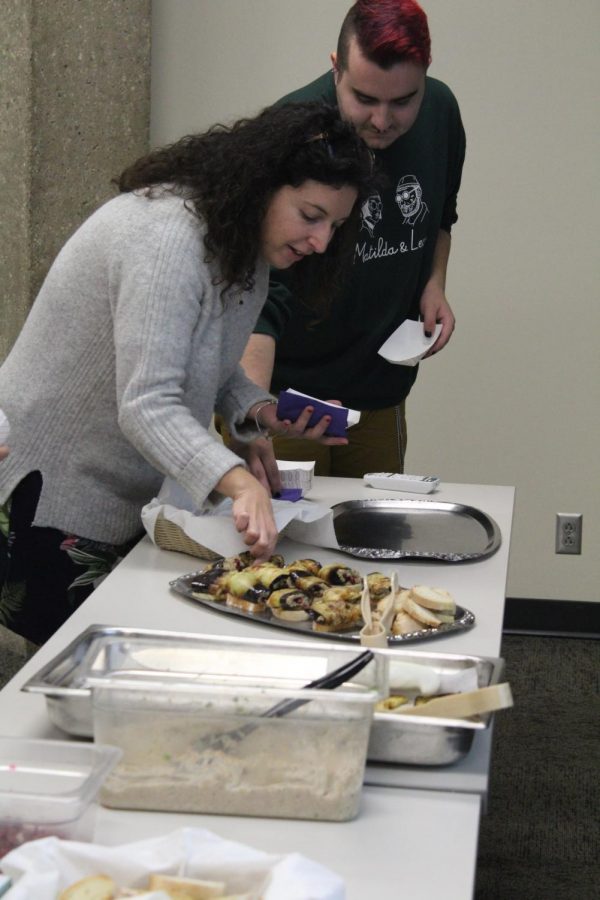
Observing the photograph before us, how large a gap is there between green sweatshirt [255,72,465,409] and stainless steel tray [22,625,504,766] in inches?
50.6

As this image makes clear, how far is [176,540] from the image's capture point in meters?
1.76

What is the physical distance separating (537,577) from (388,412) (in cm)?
127

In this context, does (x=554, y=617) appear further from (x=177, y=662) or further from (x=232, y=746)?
(x=232, y=746)

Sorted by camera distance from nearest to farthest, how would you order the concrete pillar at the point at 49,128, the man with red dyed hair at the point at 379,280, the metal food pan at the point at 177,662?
the metal food pan at the point at 177,662
the man with red dyed hair at the point at 379,280
the concrete pillar at the point at 49,128

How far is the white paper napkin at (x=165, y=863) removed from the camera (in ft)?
2.50

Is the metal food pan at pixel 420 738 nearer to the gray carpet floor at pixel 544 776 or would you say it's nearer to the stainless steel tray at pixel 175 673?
the stainless steel tray at pixel 175 673

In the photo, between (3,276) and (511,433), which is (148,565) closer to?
(3,276)

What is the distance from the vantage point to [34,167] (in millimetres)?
2934

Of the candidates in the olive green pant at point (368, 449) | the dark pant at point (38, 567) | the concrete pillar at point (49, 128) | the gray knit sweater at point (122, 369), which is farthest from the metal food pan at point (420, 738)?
the concrete pillar at point (49, 128)

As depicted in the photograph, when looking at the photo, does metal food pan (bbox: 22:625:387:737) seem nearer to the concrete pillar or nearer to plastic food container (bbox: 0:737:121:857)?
plastic food container (bbox: 0:737:121:857)

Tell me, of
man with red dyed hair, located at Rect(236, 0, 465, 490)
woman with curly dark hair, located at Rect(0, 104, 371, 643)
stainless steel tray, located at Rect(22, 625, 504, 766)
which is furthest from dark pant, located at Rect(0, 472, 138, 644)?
man with red dyed hair, located at Rect(236, 0, 465, 490)

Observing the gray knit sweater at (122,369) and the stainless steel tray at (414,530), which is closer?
the gray knit sweater at (122,369)

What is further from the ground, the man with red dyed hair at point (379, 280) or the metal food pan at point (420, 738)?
the man with red dyed hair at point (379, 280)

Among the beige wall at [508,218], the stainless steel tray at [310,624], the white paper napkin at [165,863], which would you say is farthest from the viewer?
the beige wall at [508,218]
